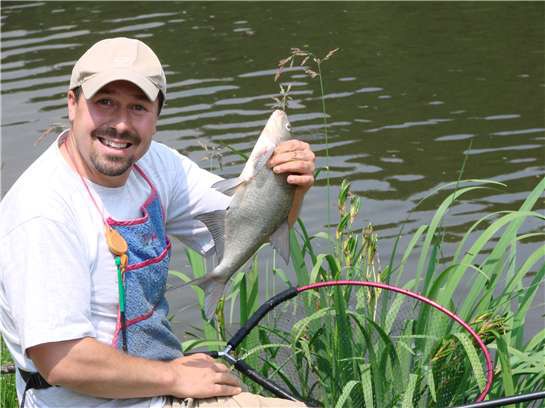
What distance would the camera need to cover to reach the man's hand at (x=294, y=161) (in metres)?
3.09

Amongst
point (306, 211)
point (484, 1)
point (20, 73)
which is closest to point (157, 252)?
point (306, 211)

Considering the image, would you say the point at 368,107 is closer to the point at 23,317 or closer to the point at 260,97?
the point at 260,97

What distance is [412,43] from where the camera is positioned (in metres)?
13.0

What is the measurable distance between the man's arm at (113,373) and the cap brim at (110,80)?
74 centimetres

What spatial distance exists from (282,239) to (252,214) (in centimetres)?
14

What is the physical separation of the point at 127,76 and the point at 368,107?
7602 millimetres

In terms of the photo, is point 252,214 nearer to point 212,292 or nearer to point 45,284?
point 212,292

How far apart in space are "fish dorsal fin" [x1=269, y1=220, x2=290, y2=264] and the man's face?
49cm

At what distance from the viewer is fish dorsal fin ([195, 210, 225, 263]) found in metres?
3.28

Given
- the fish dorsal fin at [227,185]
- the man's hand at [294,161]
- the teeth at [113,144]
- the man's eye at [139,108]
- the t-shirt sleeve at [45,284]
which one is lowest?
the t-shirt sleeve at [45,284]

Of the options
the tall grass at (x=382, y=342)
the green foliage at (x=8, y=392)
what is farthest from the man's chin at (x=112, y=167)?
the green foliage at (x=8, y=392)

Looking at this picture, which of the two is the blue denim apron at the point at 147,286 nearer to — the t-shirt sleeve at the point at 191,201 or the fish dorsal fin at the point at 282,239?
the t-shirt sleeve at the point at 191,201

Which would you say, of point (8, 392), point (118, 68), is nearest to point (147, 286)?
point (118, 68)

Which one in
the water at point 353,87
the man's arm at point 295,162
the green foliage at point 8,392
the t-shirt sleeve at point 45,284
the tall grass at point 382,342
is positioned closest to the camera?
the t-shirt sleeve at point 45,284
